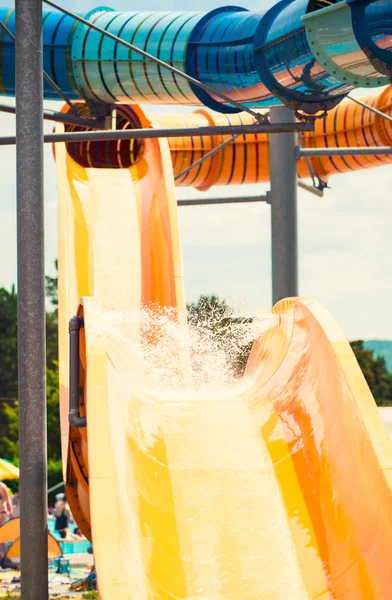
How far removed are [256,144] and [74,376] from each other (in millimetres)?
7283

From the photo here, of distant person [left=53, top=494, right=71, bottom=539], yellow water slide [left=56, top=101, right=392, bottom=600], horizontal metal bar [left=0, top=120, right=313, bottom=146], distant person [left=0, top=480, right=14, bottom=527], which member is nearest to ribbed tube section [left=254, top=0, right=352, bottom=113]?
Answer: horizontal metal bar [left=0, top=120, right=313, bottom=146]

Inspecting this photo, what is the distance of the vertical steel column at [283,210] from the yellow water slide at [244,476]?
9.14 ft

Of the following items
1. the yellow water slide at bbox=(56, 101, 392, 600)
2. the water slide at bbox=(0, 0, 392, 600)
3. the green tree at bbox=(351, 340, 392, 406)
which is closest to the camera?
the yellow water slide at bbox=(56, 101, 392, 600)

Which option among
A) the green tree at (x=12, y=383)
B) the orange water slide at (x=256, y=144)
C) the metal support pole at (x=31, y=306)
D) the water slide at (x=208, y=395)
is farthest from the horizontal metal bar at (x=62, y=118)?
the green tree at (x=12, y=383)

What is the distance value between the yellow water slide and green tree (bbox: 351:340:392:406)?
Answer: 32.8 m

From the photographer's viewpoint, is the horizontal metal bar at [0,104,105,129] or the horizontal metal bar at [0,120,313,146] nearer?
the horizontal metal bar at [0,120,313,146]

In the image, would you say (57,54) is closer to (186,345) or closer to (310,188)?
(186,345)

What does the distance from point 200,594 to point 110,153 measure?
6.24 m

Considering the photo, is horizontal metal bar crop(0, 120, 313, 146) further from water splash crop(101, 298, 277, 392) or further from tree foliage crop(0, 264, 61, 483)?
tree foliage crop(0, 264, 61, 483)

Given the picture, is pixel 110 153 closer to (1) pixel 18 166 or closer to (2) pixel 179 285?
(2) pixel 179 285

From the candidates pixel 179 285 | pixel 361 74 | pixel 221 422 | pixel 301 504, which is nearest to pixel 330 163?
pixel 179 285

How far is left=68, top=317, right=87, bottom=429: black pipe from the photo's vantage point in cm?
441

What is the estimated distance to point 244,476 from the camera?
4.64 m

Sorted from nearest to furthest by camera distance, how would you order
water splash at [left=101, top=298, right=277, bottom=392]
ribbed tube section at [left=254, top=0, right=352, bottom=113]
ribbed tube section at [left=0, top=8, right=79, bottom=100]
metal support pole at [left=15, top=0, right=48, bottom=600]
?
metal support pole at [left=15, top=0, right=48, bottom=600], ribbed tube section at [left=254, top=0, right=352, bottom=113], water splash at [left=101, top=298, right=277, bottom=392], ribbed tube section at [left=0, top=8, right=79, bottom=100]
